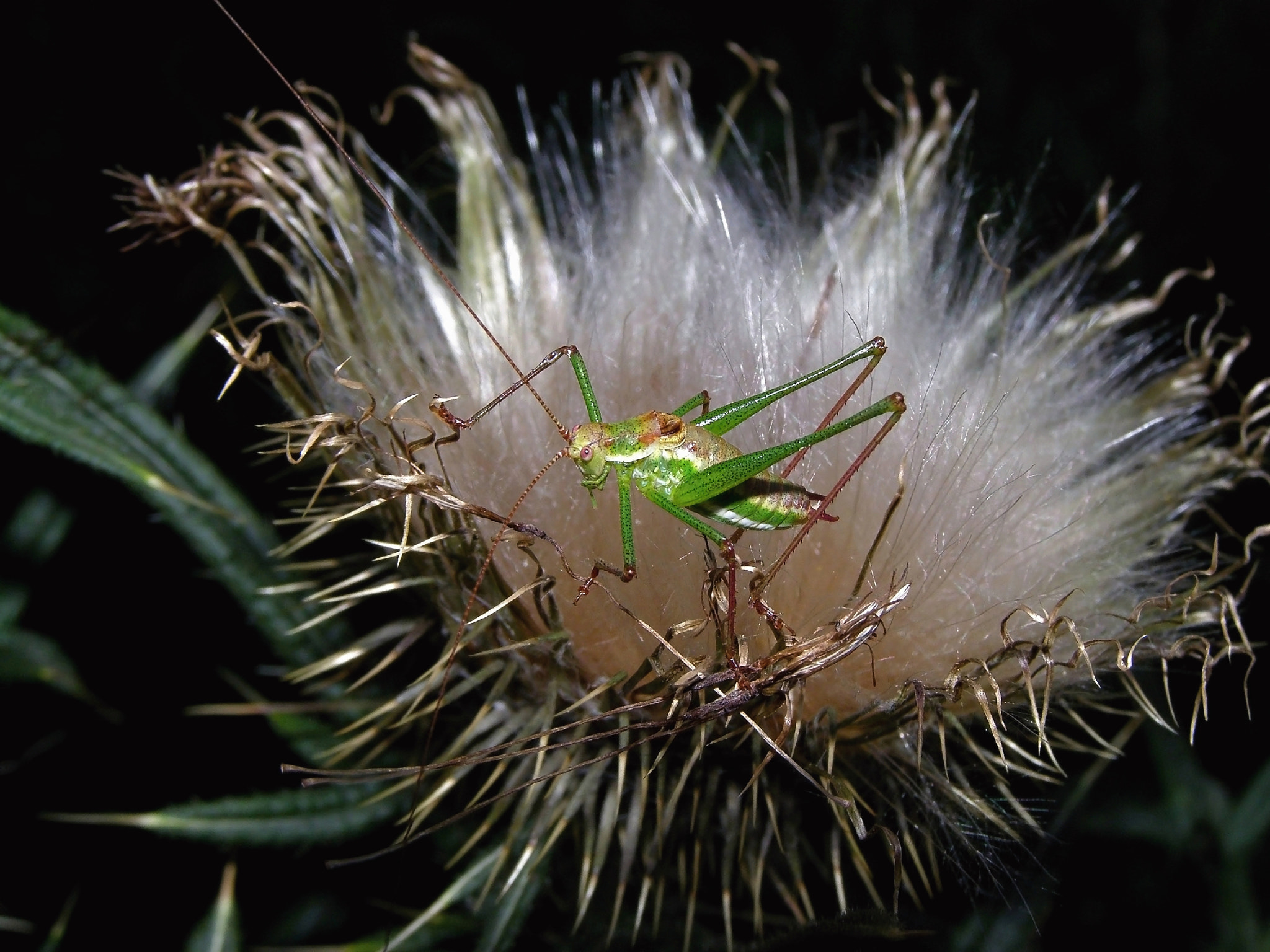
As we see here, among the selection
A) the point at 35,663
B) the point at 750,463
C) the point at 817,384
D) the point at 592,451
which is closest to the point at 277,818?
the point at 35,663

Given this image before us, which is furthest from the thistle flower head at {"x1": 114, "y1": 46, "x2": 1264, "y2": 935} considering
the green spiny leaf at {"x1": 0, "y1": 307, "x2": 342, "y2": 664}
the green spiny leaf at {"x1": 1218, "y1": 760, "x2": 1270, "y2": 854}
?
the green spiny leaf at {"x1": 1218, "y1": 760, "x2": 1270, "y2": 854}

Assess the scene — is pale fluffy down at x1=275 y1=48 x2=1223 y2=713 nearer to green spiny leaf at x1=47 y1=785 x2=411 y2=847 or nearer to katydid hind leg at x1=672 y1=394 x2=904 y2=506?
katydid hind leg at x1=672 y1=394 x2=904 y2=506

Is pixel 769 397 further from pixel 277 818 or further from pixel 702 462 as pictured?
pixel 277 818

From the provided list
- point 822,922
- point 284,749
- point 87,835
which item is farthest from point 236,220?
point 822,922

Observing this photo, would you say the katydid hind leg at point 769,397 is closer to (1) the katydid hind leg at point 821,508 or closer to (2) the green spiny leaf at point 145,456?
(1) the katydid hind leg at point 821,508

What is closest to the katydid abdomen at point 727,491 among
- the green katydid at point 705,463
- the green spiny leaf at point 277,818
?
the green katydid at point 705,463

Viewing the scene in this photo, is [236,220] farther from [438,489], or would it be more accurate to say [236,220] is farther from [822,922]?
[822,922]

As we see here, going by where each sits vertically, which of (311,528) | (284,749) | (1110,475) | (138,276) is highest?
(138,276)
